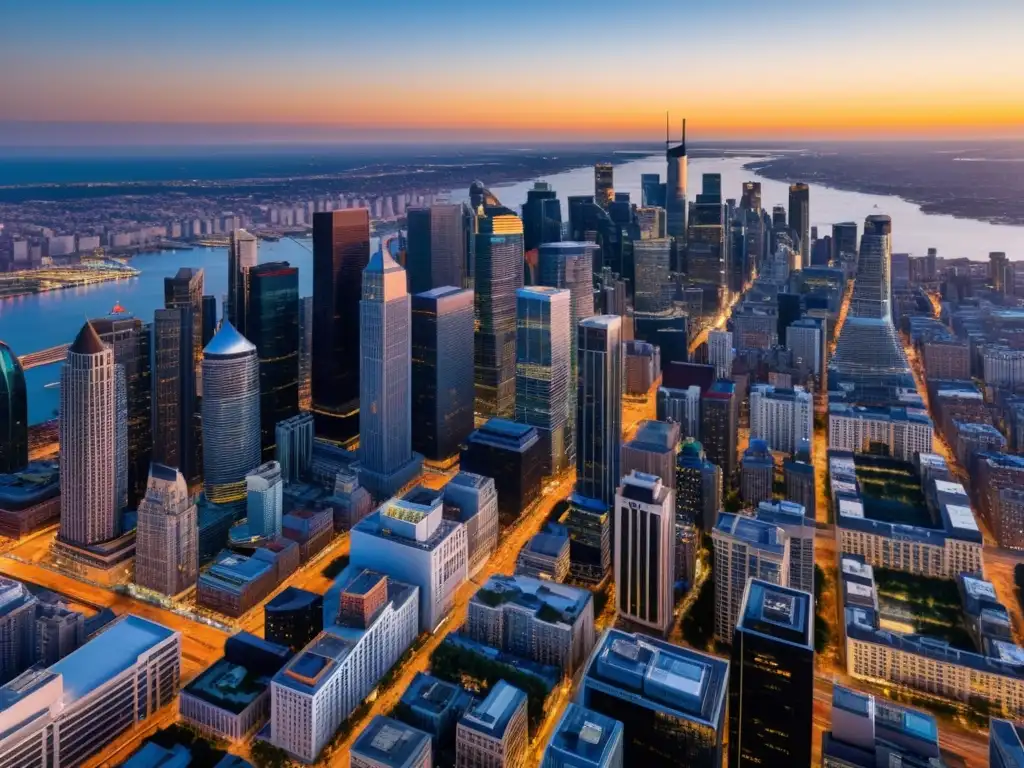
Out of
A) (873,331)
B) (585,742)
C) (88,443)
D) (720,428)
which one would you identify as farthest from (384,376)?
(873,331)

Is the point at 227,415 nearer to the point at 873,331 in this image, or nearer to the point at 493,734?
the point at 493,734

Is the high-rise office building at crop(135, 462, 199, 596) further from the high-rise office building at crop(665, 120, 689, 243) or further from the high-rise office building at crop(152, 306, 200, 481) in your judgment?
the high-rise office building at crop(665, 120, 689, 243)

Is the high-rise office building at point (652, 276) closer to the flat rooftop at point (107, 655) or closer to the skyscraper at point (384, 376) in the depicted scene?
the skyscraper at point (384, 376)

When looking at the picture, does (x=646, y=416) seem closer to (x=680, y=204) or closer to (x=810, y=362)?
(x=810, y=362)

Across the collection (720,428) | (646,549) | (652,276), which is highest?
(652,276)

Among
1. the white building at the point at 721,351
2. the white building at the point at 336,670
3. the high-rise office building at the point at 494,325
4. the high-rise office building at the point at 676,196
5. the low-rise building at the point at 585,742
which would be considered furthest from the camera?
the high-rise office building at the point at 676,196

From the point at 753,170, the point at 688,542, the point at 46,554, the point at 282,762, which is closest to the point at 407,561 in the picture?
the point at 282,762

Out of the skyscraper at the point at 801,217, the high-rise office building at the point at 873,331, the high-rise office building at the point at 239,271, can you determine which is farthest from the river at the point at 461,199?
the high-rise office building at the point at 873,331
